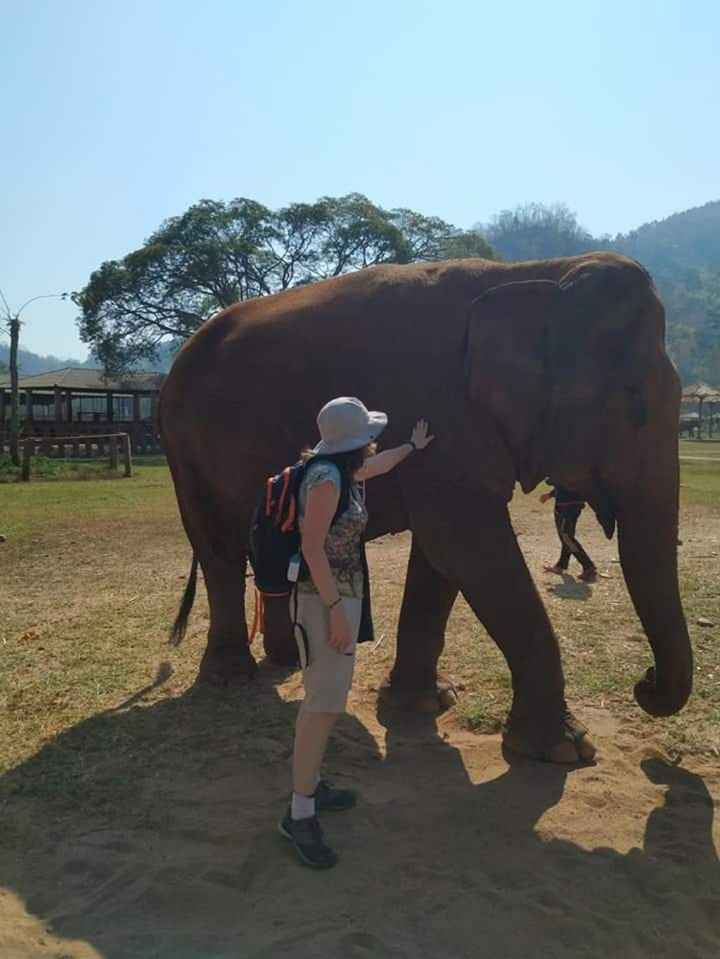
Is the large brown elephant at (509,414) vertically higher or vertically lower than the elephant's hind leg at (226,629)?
higher

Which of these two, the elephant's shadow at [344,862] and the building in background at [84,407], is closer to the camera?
the elephant's shadow at [344,862]

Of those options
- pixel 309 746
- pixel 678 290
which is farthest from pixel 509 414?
pixel 678 290

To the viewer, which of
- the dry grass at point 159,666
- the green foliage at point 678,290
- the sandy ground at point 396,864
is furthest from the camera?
the green foliage at point 678,290

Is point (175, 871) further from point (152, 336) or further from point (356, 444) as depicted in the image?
point (152, 336)

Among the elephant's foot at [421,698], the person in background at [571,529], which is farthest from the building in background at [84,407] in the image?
the elephant's foot at [421,698]

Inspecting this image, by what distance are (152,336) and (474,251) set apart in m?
17.4

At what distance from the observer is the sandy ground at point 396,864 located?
2.93m

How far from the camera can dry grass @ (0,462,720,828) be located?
457cm

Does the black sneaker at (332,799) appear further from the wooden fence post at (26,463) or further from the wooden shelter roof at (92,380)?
the wooden shelter roof at (92,380)

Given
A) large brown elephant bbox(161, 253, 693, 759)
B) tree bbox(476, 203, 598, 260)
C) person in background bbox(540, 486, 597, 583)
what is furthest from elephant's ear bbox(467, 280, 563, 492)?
tree bbox(476, 203, 598, 260)

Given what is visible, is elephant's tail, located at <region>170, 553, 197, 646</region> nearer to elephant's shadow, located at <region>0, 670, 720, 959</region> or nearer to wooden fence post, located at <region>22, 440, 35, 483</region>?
elephant's shadow, located at <region>0, 670, 720, 959</region>

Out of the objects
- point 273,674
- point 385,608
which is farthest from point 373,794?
point 385,608

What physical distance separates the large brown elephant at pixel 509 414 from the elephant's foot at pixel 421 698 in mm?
18

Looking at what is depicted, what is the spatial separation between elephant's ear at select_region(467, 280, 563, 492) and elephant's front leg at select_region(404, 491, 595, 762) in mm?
339
